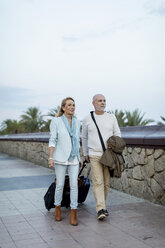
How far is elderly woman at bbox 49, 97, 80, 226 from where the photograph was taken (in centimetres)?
535

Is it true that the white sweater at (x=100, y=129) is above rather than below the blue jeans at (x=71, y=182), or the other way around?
above

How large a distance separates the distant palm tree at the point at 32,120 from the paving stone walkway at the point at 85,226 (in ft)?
107

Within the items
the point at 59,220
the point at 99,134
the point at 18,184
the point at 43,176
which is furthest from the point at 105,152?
the point at 43,176

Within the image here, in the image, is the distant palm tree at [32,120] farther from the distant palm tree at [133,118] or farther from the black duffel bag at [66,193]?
the black duffel bag at [66,193]

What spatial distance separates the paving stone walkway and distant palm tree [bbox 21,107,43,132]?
32.7 meters

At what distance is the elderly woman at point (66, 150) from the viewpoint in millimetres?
5352

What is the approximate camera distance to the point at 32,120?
4025 cm

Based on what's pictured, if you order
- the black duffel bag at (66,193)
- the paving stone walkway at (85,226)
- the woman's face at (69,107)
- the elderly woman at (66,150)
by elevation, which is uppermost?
the woman's face at (69,107)

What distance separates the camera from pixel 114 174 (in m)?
5.57

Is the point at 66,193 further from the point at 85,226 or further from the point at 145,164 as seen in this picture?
the point at 145,164

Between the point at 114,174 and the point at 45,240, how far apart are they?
1.49 meters

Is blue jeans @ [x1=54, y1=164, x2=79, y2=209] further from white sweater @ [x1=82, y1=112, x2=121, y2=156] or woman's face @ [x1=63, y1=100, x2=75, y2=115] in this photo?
woman's face @ [x1=63, y1=100, x2=75, y2=115]

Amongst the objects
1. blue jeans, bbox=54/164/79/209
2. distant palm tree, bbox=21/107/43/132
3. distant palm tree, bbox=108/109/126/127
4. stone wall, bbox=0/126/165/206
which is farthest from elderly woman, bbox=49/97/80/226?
Answer: distant palm tree, bbox=21/107/43/132

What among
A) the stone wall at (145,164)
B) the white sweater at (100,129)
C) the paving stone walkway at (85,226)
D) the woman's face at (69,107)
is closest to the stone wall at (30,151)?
the stone wall at (145,164)
